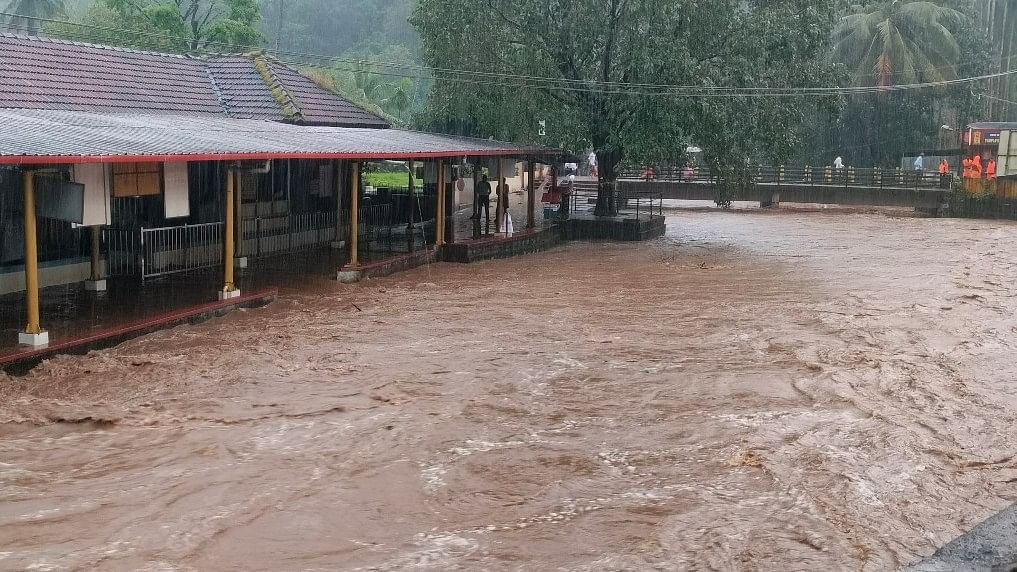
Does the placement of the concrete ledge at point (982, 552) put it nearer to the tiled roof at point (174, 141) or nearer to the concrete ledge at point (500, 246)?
the tiled roof at point (174, 141)

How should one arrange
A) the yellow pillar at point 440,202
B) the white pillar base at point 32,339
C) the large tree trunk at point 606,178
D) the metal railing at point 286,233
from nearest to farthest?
1. the white pillar base at point 32,339
2. the metal railing at point 286,233
3. the yellow pillar at point 440,202
4. the large tree trunk at point 606,178

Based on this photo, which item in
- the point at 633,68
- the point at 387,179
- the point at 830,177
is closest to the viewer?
the point at 633,68

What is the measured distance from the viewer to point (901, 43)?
4481 centimetres

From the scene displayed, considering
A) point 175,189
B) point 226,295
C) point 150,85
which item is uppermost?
point 150,85

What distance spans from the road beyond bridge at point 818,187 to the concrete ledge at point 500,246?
14089 mm

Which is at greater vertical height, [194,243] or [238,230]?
[238,230]

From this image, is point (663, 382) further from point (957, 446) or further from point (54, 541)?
point (54, 541)

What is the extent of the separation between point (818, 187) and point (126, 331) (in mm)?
34316

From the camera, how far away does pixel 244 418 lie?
34.3ft

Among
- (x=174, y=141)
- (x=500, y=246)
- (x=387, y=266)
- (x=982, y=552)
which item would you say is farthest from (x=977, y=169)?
(x=982, y=552)

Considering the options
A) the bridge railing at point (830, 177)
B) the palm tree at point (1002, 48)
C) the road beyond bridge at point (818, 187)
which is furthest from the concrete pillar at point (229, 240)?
the palm tree at point (1002, 48)

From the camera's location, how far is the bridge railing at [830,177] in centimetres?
4028

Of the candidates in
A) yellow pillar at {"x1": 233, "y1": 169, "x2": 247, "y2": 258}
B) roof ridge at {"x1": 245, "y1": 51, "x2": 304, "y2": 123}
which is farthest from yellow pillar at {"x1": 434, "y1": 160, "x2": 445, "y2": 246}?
yellow pillar at {"x1": 233, "y1": 169, "x2": 247, "y2": 258}

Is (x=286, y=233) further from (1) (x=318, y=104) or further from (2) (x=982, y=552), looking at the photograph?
(2) (x=982, y=552)
